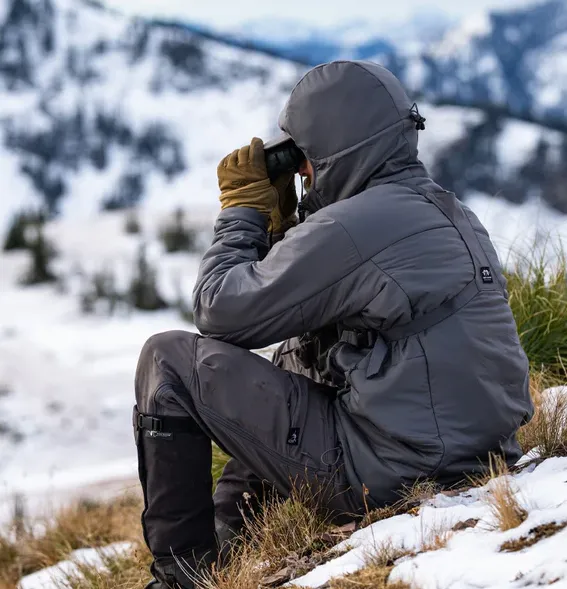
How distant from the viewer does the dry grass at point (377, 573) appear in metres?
1.75

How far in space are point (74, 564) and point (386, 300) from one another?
2.11 metres

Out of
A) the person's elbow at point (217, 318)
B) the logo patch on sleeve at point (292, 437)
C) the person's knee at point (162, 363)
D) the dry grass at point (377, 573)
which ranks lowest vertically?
the dry grass at point (377, 573)

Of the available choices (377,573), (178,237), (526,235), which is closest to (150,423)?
(377,573)

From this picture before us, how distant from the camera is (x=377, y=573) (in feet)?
5.86

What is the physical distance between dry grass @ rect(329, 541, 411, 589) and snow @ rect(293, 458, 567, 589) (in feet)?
0.06

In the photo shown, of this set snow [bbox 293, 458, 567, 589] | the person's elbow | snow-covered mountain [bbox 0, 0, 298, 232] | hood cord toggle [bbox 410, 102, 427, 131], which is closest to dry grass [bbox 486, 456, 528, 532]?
snow [bbox 293, 458, 567, 589]

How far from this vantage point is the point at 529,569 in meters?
1.61

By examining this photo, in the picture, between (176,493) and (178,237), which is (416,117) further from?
(178,237)

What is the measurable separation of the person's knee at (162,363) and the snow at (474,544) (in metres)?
0.65

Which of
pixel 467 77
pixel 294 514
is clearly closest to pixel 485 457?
pixel 294 514

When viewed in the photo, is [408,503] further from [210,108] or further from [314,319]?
[210,108]

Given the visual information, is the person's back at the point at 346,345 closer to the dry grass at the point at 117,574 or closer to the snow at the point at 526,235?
the dry grass at the point at 117,574

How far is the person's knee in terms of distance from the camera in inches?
87.7

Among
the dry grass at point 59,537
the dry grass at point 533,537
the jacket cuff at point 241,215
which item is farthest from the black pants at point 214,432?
the dry grass at point 59,537
